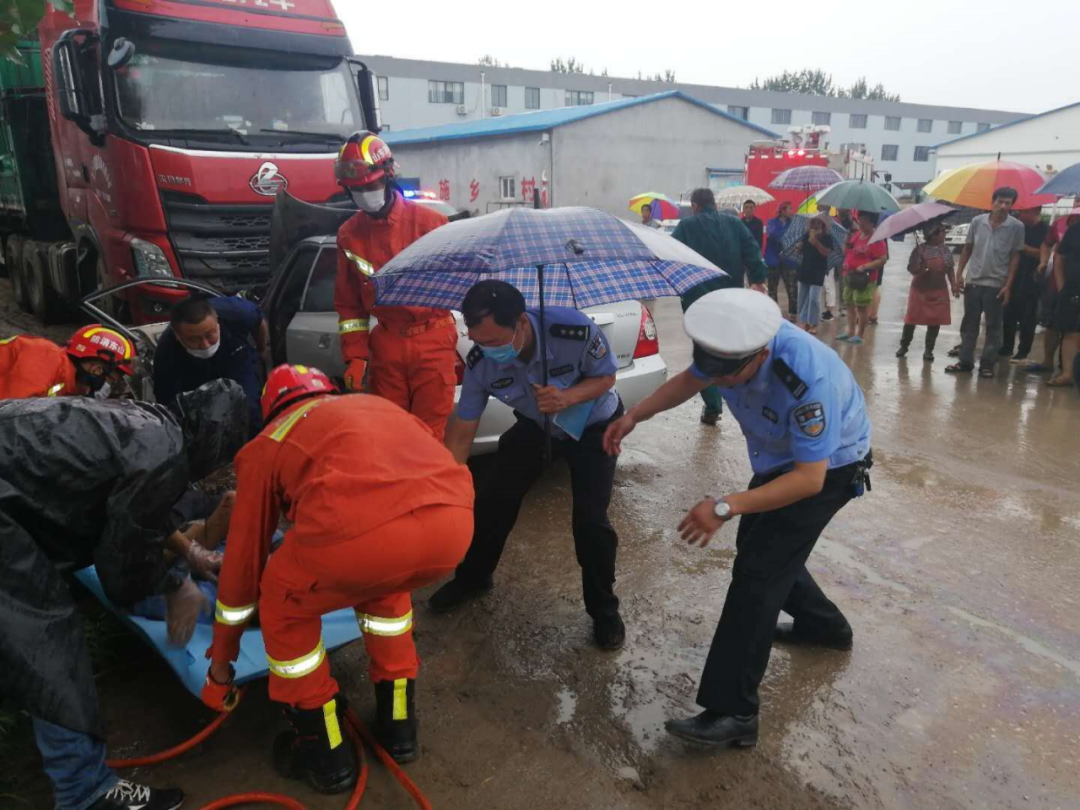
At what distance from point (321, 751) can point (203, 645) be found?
63cm

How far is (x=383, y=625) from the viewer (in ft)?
7.97

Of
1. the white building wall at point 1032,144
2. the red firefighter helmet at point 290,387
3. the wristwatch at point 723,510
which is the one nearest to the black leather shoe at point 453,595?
the red firefighter helmet at point 290,387

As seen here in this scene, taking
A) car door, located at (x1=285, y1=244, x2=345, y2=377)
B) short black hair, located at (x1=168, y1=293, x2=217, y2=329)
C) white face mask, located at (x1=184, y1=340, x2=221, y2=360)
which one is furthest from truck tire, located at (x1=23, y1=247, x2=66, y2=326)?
short black hair, located at (x1=168, y1=293, x2=217, y2=329)

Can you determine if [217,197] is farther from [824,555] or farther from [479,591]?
[824,555]

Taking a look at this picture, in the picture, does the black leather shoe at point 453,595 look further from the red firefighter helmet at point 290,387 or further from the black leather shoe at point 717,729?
the red firefighter helmet at point 290,387

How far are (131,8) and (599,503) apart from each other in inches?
223

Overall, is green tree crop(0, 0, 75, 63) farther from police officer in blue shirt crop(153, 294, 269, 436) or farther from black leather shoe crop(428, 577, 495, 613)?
black leather shoe crop(428, 577, 495, 613)

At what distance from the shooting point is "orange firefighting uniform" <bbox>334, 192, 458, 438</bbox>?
12.8 feet

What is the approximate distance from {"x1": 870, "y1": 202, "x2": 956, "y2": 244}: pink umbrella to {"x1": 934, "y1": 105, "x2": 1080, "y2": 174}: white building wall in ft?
77.6

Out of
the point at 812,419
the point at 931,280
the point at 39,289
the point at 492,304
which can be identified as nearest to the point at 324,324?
the point at 492,304

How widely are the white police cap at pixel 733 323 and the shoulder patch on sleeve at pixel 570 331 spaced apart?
0.68 meters

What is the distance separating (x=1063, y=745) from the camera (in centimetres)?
251

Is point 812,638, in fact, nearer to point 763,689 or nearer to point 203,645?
point 763,689

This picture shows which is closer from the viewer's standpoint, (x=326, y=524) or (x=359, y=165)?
(x=326, y=524)
